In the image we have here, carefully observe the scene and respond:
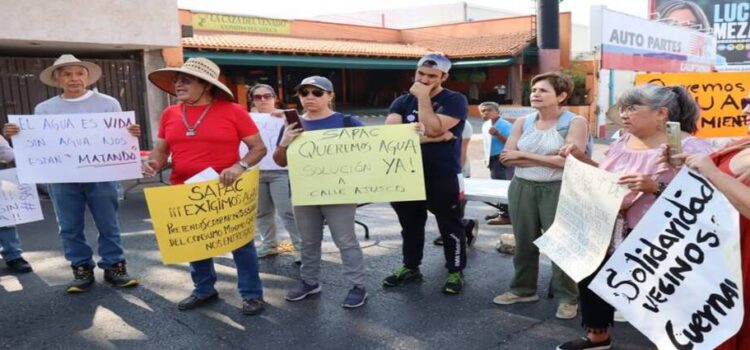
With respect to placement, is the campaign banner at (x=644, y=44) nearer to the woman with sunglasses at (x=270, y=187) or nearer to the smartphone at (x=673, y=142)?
the woman with sunglasses at (x=270, y=187)

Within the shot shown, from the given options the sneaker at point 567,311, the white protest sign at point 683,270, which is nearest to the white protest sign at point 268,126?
the sneaker at point 567,311

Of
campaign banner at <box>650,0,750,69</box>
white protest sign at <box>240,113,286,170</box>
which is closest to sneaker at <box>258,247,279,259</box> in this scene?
white protest sign at <box>240,113,286,170</box>

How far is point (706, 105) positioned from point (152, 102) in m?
11.1

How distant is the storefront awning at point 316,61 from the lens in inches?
742

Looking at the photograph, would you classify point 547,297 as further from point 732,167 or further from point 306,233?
point 732,167

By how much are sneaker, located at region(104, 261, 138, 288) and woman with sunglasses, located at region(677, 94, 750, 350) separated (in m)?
3.92

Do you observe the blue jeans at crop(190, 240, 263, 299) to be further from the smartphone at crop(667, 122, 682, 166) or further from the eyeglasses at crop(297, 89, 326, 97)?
the smartphone at crop(667, 122, 682, 166)

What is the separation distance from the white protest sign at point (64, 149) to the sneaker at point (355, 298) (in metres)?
1.90

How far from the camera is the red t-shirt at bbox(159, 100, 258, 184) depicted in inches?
144

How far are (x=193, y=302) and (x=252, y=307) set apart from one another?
457 mm

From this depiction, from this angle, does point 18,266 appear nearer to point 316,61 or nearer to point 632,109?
point 632,109

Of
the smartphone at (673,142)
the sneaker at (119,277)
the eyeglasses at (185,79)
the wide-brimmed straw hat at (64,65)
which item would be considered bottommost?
the sneaker at (119,277)

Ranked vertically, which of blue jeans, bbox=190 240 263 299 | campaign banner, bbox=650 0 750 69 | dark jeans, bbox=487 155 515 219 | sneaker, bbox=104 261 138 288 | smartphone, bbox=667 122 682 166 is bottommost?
sneaker, bbox=104 261 138 288

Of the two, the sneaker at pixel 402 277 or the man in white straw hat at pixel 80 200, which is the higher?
the man in white straw hat at pixel 80 200
